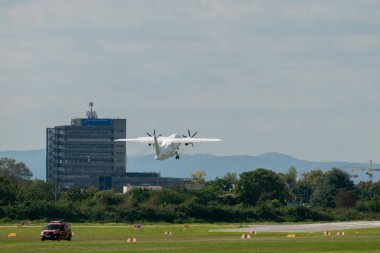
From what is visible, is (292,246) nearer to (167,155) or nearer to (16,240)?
(16,240)

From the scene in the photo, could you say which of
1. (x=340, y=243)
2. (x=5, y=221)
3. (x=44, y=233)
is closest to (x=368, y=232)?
(x=340, y=243)

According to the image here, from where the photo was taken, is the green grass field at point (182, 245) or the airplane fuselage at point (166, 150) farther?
the airplane fuselage at point (166, 150)

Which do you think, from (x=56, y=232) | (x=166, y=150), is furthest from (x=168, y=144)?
(x=56, y=232)

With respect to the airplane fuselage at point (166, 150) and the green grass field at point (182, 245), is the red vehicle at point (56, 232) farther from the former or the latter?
A: the airplane fuselage at point (166, 150)

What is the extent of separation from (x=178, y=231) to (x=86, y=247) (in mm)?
48877

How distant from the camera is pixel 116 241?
123 metres

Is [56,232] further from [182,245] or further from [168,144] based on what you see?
[168,144]

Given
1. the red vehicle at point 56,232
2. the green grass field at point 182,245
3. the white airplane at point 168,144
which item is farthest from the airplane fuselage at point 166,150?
the red vehicle at point 56,232

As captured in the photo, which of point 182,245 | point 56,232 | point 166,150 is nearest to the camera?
point 182,245

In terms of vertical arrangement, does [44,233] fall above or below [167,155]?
below

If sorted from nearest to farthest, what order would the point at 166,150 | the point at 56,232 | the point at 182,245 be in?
the point at 182,245, the point at 56,232, the point at 166,150

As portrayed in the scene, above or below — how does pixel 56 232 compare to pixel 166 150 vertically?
below

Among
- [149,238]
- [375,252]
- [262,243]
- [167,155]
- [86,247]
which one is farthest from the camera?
[167,155]

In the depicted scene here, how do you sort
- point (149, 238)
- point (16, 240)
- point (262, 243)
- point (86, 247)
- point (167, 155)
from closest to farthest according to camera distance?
point (86, 247) → point (262, 243) → point (16, 240) → point (149, 238) → point (167, 155)
